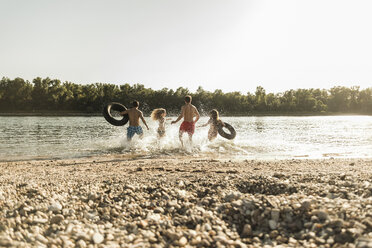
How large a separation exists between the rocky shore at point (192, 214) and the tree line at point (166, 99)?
92469mm

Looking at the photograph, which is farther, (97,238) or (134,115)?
(134,115)

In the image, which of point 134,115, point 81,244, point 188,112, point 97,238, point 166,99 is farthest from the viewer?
point 166,99

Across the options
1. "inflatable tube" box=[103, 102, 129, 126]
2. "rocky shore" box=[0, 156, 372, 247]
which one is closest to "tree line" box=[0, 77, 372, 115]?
"inflatable tube" box=[103, 102, 129, 126]

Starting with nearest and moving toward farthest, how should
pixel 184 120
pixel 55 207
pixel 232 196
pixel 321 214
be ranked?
pixel 321 214 → pixel 55 207 → pixel 232 196 → pixel 184 120

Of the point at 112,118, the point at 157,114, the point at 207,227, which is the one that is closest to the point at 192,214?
the point at 207,227

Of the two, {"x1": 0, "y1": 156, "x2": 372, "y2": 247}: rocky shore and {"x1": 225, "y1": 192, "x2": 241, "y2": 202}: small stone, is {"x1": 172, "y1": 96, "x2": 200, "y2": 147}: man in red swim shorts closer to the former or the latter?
{"x1": 0, "y1": 156, "x2": 372, "y2": 247}: rocky shore

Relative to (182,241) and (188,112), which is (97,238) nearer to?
(182,241)

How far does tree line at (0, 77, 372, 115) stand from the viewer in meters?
88.9

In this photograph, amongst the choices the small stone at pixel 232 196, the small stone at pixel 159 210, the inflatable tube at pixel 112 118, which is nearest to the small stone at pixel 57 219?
the small stone at pixel 159 210

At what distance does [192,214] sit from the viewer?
3361 mm

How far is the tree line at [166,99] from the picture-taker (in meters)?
88.9

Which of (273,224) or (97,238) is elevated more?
(273,224)

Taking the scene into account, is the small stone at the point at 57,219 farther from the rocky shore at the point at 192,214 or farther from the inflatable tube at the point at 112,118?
the inflatable tube at the point at 112,118

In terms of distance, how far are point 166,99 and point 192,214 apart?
104 meters
